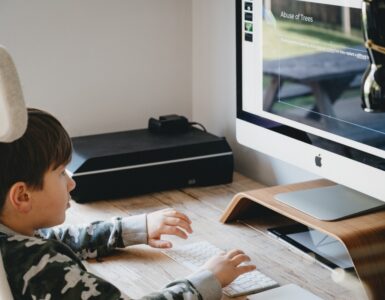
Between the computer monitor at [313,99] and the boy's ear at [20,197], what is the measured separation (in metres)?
0.64

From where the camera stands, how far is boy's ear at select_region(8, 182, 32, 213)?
4.46 feet

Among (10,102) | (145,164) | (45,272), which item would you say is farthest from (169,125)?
(10,102)

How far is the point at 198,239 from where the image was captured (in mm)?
1876

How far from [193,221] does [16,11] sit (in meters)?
0.81

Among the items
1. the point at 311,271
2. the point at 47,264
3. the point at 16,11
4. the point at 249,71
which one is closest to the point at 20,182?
the point at 47,264

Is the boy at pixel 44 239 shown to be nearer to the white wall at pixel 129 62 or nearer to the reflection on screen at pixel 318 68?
the reflection on screen at pixel 318 68

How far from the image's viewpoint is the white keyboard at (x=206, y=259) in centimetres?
159

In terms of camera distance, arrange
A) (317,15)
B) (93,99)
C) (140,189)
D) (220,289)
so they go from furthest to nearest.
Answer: (93,99) < (140,189) < (317,15) < (220,289)

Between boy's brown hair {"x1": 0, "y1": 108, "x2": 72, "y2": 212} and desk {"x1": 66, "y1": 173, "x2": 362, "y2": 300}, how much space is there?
14.1 inches

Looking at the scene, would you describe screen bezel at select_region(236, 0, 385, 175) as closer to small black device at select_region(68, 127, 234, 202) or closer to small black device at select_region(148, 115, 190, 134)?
small black device at select_region(68, 127, 234, 202)

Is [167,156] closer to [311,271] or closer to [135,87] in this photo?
[135,87]

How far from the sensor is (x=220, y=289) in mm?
1514

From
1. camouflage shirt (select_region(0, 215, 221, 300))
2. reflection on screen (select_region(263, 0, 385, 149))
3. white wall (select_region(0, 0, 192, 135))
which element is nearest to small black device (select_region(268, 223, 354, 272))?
reflection on screen (select_region(263, 0, 385, 149))

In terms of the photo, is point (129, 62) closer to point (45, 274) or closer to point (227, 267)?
point (227, 267)
